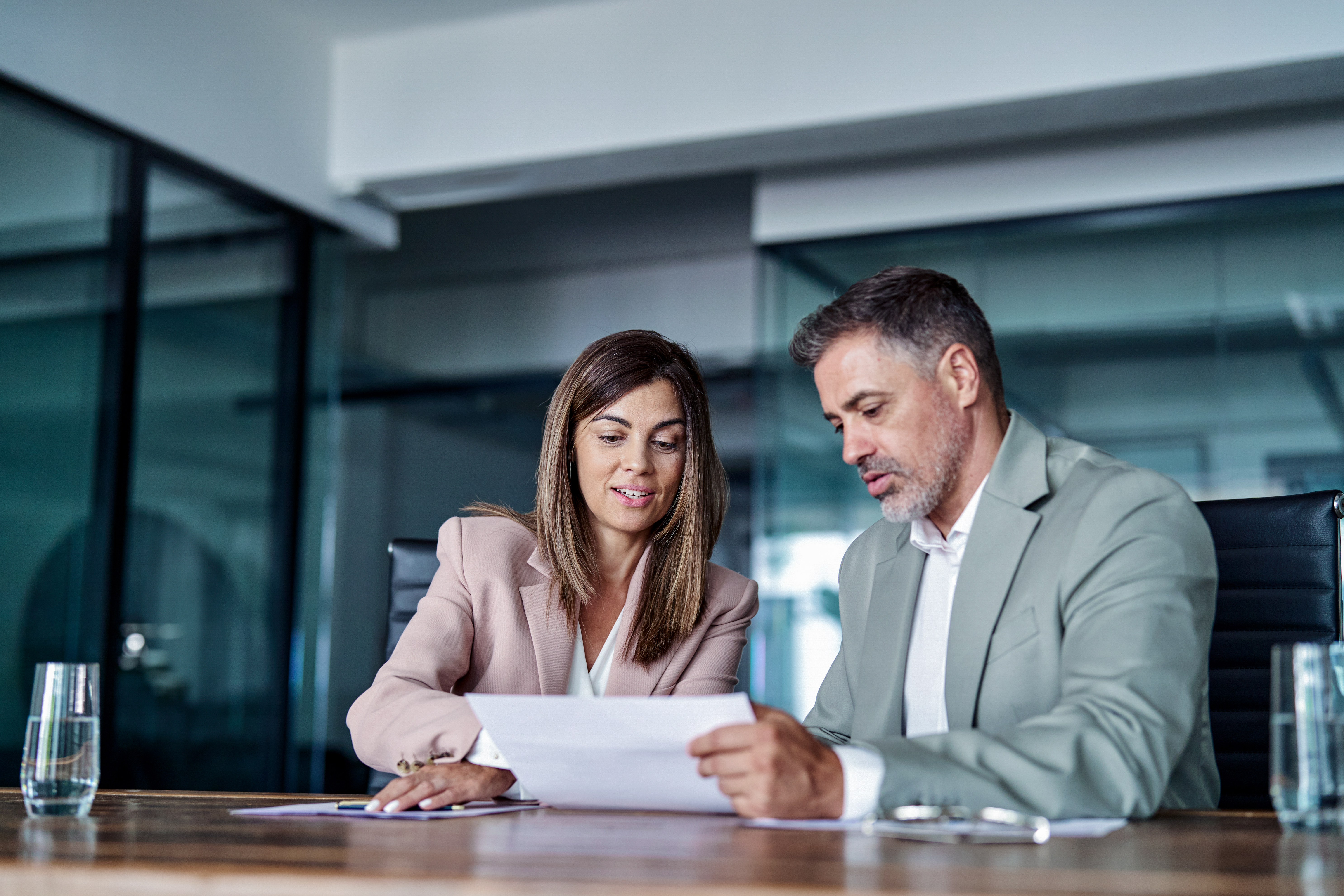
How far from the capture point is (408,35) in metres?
4.93

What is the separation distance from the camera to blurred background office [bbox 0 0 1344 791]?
3861 millimetres

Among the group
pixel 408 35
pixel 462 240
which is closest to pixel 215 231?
pixel 408 35

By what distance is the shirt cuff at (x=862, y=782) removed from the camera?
1221 mm

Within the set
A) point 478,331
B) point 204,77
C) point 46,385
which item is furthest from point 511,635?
point 478,331

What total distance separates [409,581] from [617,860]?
1.41 m

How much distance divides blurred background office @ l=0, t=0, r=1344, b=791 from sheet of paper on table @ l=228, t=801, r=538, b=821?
2584 millimetres

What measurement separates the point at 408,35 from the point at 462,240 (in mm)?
1692

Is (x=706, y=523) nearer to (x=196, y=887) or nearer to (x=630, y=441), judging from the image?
(x=630, y=441)

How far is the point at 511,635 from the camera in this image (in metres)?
2.02

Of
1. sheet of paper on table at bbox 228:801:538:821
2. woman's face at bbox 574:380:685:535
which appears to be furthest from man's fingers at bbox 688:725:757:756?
A: woman's face at bbox 574:380:685:535

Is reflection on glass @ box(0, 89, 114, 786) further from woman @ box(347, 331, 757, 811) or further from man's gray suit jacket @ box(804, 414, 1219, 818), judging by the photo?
man's gray suit jacket @ box(804, 414, 1219, 818)

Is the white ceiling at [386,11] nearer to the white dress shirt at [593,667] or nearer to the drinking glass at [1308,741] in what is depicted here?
the white dress shirt at [593,667]

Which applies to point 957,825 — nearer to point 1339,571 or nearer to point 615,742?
point 615,742

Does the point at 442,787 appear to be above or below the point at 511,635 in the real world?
below
